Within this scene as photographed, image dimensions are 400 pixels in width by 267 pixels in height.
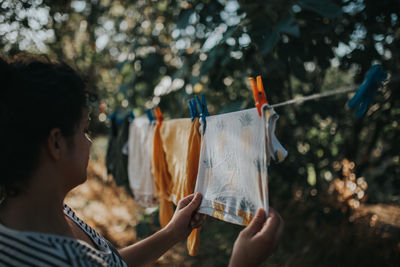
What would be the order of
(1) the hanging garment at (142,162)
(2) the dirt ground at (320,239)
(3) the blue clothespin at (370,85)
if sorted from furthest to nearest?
(2) the dirt ground at (320,239) → (1) the hanging garment at (142,162) → (3) the blue clothespin at (370,85)

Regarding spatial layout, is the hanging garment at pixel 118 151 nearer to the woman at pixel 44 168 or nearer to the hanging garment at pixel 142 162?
the hanging garment at pixel 142 162

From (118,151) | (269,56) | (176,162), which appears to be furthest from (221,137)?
(118,151)

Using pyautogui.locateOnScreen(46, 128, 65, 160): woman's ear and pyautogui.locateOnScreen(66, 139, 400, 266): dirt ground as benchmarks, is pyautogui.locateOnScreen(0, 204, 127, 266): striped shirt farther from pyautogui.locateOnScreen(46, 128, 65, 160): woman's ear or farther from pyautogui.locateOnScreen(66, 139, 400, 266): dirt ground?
pyautogui.locateOnScreen(66, 139, 400, 266): dirt ground

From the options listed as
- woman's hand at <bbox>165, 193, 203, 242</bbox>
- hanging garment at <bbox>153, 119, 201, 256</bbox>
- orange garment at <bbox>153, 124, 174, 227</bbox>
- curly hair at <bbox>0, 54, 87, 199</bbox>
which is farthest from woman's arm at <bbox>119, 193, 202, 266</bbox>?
orange garment at <bbox>153, 124, 174, 227</bbox>

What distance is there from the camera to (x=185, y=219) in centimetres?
93

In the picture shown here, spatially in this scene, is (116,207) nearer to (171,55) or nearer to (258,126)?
(171,55)

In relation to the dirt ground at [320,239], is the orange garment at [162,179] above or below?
above

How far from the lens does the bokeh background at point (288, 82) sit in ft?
4.60

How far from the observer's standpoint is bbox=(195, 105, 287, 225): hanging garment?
0.79 metres

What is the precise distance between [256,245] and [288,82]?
141 cm

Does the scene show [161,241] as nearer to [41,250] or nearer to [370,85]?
[41,250]

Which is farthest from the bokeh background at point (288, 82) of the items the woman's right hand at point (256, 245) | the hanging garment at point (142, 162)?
the woman's right hand at point (256, 245)

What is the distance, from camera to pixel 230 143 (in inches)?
36.7

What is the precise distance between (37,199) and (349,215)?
2428 mm
